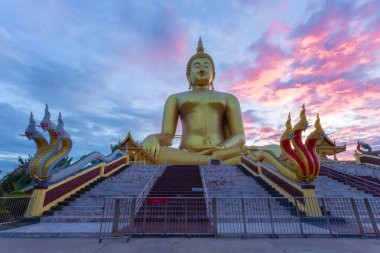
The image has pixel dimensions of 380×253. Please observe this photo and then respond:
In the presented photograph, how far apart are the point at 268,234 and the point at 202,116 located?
1478cm

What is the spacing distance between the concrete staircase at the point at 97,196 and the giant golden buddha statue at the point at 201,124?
528 centimetres

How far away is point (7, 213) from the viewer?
7.01 metres

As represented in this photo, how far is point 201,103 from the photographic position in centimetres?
1978

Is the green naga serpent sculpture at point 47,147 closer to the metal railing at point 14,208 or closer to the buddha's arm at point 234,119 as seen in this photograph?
the metal railing at point 14,208

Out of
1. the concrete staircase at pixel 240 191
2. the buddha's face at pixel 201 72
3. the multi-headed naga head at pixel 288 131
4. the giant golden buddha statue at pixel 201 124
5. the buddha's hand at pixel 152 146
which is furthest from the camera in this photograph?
the buddha's face at pixel 201 72

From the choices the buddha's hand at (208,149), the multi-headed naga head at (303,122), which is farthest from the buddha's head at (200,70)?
the multi-headed naga head at (303,122)

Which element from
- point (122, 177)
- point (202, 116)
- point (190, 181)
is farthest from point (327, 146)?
point (122, 177)

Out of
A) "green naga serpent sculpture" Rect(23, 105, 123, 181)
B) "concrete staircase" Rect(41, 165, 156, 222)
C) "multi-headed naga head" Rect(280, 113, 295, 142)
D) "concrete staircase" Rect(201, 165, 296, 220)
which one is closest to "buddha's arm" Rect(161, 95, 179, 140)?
"concrete staircase" Rect(41, 165, 156, 222)

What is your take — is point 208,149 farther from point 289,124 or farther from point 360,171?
point 360,171

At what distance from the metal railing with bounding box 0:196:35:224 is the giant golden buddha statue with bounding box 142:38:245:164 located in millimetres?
9713
